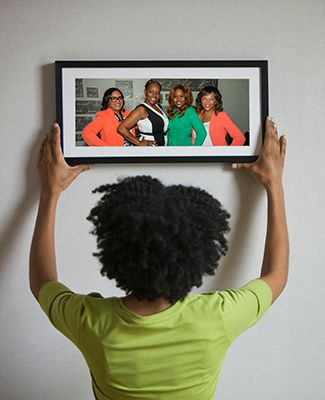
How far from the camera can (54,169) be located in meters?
1.49

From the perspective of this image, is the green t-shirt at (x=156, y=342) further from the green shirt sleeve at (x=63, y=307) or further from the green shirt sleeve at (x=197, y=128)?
the green shirt sleeve at (x=197, y=128)

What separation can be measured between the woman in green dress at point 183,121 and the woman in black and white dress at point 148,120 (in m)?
0.03

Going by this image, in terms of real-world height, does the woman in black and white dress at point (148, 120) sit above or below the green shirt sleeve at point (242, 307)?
above

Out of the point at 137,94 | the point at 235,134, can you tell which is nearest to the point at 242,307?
the point at 235,134

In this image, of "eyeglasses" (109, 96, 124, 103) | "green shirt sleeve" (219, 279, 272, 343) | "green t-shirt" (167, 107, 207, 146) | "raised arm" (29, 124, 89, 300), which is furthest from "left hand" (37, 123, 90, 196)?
"green shirt sleeve" (219, 279, 272, 343)

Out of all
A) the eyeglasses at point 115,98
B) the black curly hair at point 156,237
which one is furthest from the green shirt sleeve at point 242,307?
the eyeglasses at point 115,98

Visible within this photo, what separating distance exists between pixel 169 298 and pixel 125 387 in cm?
21

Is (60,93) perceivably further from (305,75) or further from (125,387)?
(125,387)

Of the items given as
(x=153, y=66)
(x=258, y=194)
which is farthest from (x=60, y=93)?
(x=258, y=194)

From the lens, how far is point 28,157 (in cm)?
156

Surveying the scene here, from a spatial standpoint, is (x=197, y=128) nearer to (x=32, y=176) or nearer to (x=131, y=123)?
(x=131, y=123)

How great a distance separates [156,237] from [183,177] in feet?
2.03

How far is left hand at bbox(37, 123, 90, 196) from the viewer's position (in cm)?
148

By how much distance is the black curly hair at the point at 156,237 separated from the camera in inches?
38.9
